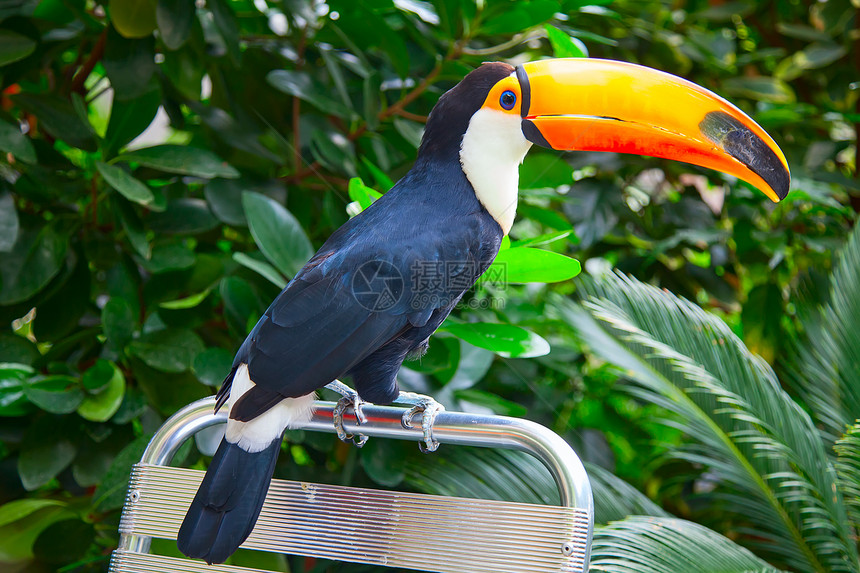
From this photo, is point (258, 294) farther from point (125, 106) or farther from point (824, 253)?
point (824, 253)

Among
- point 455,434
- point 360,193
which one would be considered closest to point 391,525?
point 455,434

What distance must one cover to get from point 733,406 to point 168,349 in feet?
3.65

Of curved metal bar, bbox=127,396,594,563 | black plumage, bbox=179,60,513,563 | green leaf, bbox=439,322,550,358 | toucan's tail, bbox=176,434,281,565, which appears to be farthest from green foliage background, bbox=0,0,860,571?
toucan's tail, bbox=176,434,281,565

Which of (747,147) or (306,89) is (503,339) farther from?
(306,89)

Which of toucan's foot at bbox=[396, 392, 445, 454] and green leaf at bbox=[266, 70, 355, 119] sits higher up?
green leaf at bbox=[266, 70, 355, 119]

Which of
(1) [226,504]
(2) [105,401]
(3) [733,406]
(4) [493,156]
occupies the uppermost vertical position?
(4) [493,156]

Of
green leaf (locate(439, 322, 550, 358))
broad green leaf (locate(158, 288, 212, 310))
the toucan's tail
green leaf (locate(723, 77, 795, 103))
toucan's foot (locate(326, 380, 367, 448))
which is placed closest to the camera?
the toucan's tail

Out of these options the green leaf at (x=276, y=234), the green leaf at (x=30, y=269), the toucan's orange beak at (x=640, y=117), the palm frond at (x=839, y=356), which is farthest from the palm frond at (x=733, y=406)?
the green leaf at (x=30, y=269)

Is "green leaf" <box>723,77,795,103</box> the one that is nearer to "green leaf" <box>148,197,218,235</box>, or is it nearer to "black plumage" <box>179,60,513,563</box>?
"black plumage" <box>179,60,513,563</box>

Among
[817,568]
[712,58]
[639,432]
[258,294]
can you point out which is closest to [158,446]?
[258,294]

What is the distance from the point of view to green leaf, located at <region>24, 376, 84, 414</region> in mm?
1139

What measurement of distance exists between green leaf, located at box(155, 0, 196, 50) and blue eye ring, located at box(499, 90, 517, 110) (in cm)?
65

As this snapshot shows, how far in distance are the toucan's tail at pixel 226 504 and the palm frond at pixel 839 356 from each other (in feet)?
3.90

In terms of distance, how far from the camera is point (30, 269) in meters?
1.27
